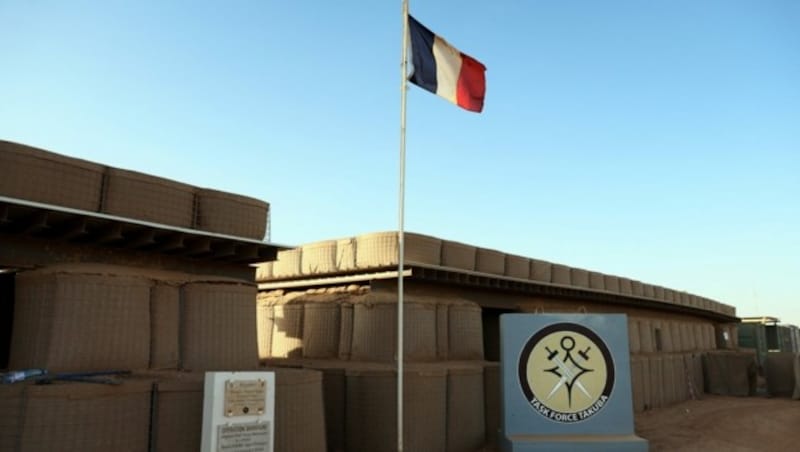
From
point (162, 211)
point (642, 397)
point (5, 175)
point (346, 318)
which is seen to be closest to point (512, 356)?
point (346, 318)

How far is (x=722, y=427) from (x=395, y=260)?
8.91m

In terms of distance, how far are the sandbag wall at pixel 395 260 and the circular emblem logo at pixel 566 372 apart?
392 cm

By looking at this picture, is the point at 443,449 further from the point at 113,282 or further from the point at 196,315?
the point at 113,282

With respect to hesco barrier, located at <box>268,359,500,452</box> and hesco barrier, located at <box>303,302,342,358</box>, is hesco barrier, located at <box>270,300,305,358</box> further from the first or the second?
hesco barrier, located at <box>268,359,500,452</box>

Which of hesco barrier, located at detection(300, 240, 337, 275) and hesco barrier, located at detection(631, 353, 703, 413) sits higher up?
hesco barrier, located at detection(300, 240, 337, 275)

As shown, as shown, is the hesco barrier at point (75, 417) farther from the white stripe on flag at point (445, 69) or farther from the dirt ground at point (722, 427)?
the dirt ground at point (722, 427)

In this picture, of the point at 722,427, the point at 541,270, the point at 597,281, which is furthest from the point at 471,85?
the point at 597,281

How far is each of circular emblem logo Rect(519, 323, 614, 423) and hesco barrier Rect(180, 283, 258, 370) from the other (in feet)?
14.7

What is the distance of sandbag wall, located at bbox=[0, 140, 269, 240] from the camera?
7750mm

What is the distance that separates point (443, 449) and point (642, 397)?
9.11 meters

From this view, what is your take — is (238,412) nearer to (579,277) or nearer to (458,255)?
(458,255)

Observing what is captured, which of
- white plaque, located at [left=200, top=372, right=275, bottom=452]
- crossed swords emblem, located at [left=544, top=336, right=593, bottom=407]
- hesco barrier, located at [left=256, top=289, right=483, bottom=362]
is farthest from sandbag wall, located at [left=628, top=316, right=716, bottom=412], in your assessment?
white plaque, located at [left=200, top=372, right=275, bottom=452]

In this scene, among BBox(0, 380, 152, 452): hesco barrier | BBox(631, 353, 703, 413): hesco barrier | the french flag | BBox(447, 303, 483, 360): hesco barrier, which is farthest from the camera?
BBox(631, 353, 703, 413): hesco barrier

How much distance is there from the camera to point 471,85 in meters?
10.4
